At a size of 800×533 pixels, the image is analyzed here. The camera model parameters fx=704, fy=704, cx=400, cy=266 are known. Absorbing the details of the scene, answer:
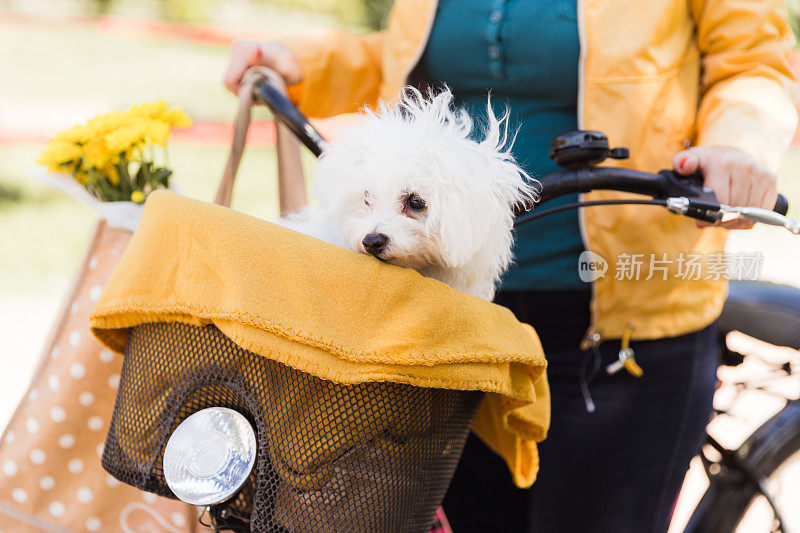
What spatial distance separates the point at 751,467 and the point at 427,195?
1202 millimetres

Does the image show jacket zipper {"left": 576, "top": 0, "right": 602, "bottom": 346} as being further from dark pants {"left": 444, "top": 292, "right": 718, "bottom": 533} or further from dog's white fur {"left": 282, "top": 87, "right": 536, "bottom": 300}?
dog's white fur {"left": 282, "top": 87, "right": 536, "bottom": 300}

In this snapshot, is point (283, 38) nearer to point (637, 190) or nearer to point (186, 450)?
point (637, 190)

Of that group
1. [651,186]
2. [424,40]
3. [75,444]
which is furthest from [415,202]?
[75,444]

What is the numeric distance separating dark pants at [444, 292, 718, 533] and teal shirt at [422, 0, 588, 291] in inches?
3.7

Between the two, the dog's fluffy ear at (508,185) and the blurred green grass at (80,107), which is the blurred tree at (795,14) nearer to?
the blurred green grass at (80,107)

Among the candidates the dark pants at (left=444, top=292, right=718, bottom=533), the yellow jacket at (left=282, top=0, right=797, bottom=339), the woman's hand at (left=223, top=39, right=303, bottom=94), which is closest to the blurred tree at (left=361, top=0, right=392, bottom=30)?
the woman's hand at (left=223, top=39, right=303, bottom=94)

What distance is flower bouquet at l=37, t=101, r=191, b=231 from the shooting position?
1172mm

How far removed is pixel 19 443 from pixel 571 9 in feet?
4.23

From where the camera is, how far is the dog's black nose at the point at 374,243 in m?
1.09

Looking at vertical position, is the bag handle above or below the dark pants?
above

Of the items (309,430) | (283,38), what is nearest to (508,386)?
(309,430)

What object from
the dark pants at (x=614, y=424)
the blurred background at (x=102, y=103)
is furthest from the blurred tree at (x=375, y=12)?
the dark pants at (x=614, y=424)

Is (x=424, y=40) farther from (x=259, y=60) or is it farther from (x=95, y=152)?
(x=95, y=152)

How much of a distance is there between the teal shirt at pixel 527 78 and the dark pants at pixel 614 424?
9cm
